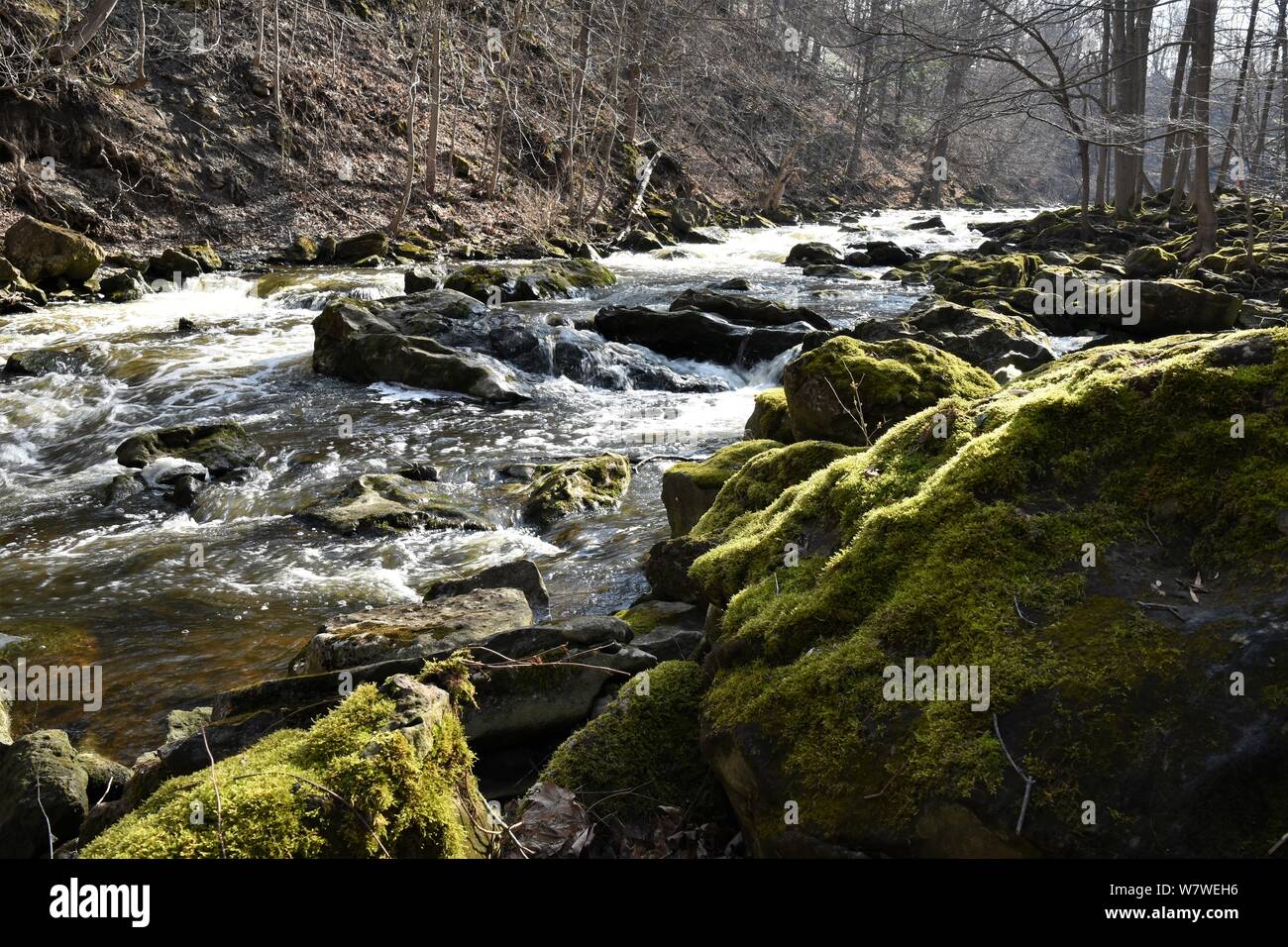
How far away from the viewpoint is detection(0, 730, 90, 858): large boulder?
3584 millimetres

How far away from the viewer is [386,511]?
8.13 metres

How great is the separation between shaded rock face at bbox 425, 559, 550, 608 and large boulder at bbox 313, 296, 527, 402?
6659mm

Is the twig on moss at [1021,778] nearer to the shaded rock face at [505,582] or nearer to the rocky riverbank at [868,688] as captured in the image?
the rocky riverbank at [868,688]

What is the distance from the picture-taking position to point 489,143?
31.3 m

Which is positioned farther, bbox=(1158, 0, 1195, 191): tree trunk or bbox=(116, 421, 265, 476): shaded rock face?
bbox=(1158, 0, 1195, 191): tree trunk

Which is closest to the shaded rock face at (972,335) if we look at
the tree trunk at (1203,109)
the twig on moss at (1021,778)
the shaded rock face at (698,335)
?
the shaded rock face at (698,335)

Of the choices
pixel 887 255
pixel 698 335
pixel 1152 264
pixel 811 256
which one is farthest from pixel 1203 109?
pixel 698 335

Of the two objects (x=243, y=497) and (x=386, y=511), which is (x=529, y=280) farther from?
(x=386, y=511)

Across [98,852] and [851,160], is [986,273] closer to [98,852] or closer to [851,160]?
[98,852]

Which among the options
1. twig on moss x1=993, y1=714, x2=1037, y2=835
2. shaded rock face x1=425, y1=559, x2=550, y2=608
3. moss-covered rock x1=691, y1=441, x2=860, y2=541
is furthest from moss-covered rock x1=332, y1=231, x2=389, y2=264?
twig on moss x1=993, y1=714, x2=1037, y2=835

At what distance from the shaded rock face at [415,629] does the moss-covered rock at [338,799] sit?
1354 mm

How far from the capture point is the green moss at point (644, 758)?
3.07 meters

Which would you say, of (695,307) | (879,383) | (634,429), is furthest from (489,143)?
(879,383)

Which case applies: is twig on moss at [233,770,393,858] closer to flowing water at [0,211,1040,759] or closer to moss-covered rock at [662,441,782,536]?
flowing water at [0,211,1040,759]
